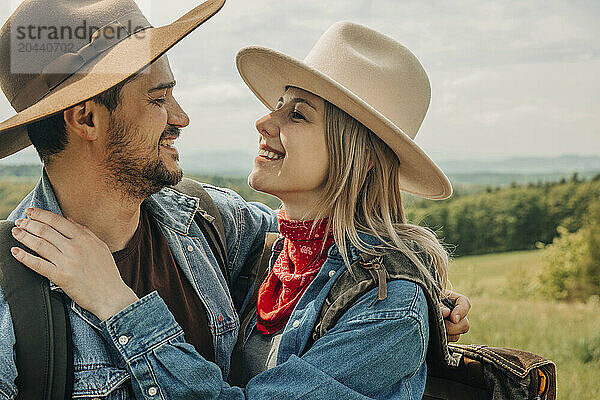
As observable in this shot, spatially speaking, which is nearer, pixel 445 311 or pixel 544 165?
pixel 445 311

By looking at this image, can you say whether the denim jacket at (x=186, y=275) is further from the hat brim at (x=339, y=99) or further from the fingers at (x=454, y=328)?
the fingers at (x=454, y=328)

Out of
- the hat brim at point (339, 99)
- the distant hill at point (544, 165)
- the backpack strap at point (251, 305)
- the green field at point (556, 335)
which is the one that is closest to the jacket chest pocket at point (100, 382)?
the backpack strap at point (251, 305)

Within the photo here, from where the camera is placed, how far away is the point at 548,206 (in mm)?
20891

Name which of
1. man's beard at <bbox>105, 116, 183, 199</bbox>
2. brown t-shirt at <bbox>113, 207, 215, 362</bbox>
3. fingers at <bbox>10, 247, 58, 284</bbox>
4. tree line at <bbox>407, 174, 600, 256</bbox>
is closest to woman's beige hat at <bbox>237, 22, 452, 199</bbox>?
man's beard at <bbox>105, 116, 183, 199</bbox>

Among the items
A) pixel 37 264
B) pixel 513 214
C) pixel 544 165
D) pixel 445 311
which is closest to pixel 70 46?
pixel 37 264

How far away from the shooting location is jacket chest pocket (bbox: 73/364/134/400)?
73.8 inches

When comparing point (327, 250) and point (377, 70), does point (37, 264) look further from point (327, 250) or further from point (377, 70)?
point (377, 70)

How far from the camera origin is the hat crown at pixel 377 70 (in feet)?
7.37

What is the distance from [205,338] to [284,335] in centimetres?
31

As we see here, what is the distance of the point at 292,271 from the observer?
2.39 metres

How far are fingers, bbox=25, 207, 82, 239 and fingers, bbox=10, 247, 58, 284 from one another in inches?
5.2

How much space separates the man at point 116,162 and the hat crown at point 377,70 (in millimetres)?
526

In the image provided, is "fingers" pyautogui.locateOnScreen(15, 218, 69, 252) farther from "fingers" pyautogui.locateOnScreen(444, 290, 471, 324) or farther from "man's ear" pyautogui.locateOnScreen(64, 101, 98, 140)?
"fingers" pyautogui.locateOnScreen(444, 290, 471, 324)

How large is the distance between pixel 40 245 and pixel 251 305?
88 cm
